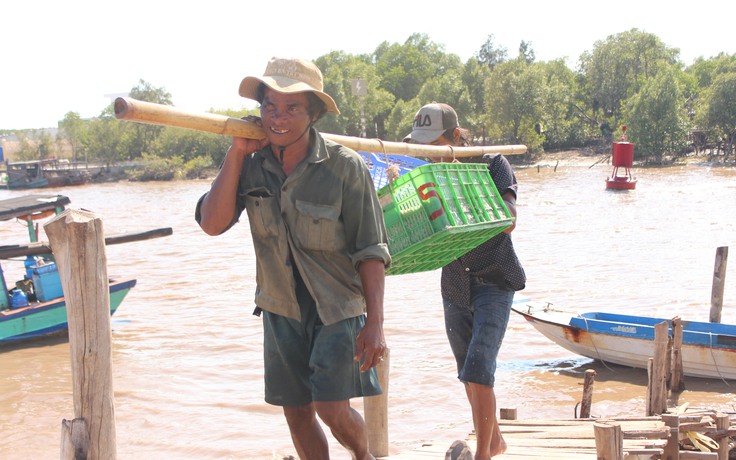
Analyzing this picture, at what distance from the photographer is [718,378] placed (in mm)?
10312

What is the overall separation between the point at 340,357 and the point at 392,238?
3.48 feet

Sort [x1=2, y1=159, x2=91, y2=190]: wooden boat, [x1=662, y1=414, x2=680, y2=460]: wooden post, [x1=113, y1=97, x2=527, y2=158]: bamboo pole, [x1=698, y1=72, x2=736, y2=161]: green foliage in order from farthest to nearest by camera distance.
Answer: [x1=2, y1=159, x2=91, y2=190]: wooden boat → [x1=698, y1=72, x2=736, y2=161]: green foliage → [x1=662, y1=414, x2=680, y2=460]: wooden post → [x1=113, y1=97, x2=527, y2=158]: bamboo pole

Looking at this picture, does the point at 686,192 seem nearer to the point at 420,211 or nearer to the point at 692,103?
the point at 692,103

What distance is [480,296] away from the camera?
4391 millimetres

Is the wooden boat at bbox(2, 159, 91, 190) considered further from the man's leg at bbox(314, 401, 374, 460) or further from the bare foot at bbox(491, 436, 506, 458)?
the man's leg at bbox(314, 401, 374, 460)

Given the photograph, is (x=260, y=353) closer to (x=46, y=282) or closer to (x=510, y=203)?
(x=46, y=282)

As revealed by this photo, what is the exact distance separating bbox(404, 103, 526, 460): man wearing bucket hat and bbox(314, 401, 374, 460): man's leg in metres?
0.98

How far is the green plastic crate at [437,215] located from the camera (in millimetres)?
4105

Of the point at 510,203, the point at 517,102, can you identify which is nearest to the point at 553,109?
the point at 517,102

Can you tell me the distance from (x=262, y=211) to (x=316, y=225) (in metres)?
0.24

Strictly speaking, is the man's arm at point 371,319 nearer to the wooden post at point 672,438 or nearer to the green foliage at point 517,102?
the wooden post at point 672,438

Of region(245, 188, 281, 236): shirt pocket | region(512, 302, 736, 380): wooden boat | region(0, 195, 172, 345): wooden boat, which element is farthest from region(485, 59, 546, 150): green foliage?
region(245, 188, 281, 236): shirt pocket

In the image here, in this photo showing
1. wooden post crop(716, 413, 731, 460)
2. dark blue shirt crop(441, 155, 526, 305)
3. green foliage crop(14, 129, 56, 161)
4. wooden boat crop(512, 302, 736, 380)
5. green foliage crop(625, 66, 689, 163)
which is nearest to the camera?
dark blue shirt crop(441, 155, 526, 305)

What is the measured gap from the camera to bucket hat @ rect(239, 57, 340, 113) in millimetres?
3193
